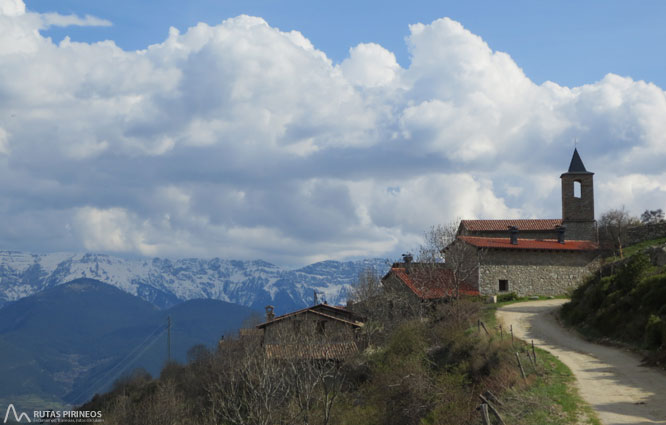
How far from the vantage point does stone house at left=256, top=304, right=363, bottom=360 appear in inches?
2024

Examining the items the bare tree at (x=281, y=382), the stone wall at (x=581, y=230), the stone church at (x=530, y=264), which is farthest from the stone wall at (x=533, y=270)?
the bare tree at (x=281, y=382)

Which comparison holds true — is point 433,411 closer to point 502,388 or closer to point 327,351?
point 502,388

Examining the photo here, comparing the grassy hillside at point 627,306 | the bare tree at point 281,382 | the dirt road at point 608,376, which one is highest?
the grassy hillside at point 627,306

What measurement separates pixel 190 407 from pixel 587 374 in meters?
37.7

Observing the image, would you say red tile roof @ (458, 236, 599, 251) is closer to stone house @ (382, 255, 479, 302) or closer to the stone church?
the stone church

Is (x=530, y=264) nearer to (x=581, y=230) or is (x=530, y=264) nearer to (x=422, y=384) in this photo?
(x=581, y=230)

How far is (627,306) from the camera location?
35281mm

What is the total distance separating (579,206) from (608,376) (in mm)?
46405

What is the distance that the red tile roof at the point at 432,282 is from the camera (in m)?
54.0

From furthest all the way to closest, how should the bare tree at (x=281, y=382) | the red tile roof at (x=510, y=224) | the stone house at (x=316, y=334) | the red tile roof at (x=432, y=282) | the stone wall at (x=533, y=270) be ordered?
the red tile roof at (x=510, y=224) → the stone wall at (x=533, y=270) → the red tile roof at (x=432, y=282) → the stone house at (x=316, y=334) → the bare tree at (x=281, y=382)

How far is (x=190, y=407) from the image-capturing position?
54094mm

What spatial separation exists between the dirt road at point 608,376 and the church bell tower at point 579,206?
98.9ft

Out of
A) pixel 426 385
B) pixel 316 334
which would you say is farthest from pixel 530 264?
pixel 426 385

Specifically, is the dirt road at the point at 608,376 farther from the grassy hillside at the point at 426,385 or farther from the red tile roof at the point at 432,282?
the red tile roof at the point at 432,282
